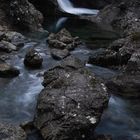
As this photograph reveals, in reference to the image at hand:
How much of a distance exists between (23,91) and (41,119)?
→ 120 inches

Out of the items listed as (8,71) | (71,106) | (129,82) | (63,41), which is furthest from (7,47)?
(71,106)

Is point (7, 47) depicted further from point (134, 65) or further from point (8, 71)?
point (134, 65)

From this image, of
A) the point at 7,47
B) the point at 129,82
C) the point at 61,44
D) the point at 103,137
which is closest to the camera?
the point at 103,137

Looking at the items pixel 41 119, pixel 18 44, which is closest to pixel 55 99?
pixel 41 119

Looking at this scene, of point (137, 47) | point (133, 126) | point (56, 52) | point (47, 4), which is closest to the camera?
point (133, 126)

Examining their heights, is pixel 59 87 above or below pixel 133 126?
above

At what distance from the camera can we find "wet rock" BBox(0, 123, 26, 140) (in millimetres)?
9011

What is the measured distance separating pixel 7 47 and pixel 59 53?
242cm

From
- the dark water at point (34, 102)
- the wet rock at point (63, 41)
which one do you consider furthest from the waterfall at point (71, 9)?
the dark water at point (34, 102)

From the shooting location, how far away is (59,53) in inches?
649

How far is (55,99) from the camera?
1027cm

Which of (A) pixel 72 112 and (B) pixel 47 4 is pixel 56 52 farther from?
(B) pixel 47 4

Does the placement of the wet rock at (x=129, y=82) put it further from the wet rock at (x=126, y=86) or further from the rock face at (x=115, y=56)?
the rock face at (x=115, y=56)

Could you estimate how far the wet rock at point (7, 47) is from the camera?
1681 centimetres
